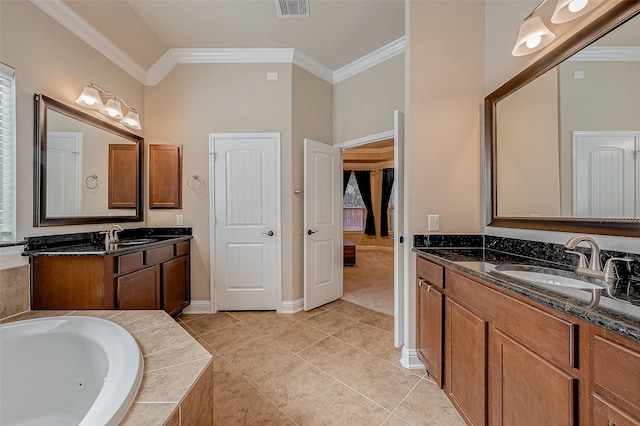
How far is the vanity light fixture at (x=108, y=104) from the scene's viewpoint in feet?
6.96

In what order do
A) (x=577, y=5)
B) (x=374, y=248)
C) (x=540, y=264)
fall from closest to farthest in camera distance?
(x=577, y=5) < (x=540, y=264) < (x=374, y=248)

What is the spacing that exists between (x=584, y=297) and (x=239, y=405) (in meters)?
1.75

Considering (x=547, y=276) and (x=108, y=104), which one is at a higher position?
(x=108, y=104)

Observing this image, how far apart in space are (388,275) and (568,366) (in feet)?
13.2

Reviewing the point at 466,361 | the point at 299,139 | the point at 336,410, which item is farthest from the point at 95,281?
the point at 466,361

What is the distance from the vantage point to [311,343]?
222 cm

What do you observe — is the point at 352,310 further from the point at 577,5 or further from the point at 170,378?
the point at 577,5

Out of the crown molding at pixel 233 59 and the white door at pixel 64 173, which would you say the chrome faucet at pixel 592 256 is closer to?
the crown molding at pixel 233 59

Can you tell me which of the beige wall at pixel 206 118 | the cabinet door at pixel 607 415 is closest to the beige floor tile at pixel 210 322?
the beige wall at pixel 206 118

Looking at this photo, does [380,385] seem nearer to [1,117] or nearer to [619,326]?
[619,326]

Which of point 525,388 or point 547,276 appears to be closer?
point 525,388

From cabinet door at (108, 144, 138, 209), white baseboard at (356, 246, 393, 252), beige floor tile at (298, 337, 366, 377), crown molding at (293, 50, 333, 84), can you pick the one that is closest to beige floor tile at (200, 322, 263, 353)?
beige floor tile at (298, 337, 366, 377)

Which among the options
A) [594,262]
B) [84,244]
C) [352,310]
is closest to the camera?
[594,262]

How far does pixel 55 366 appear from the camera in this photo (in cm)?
120
